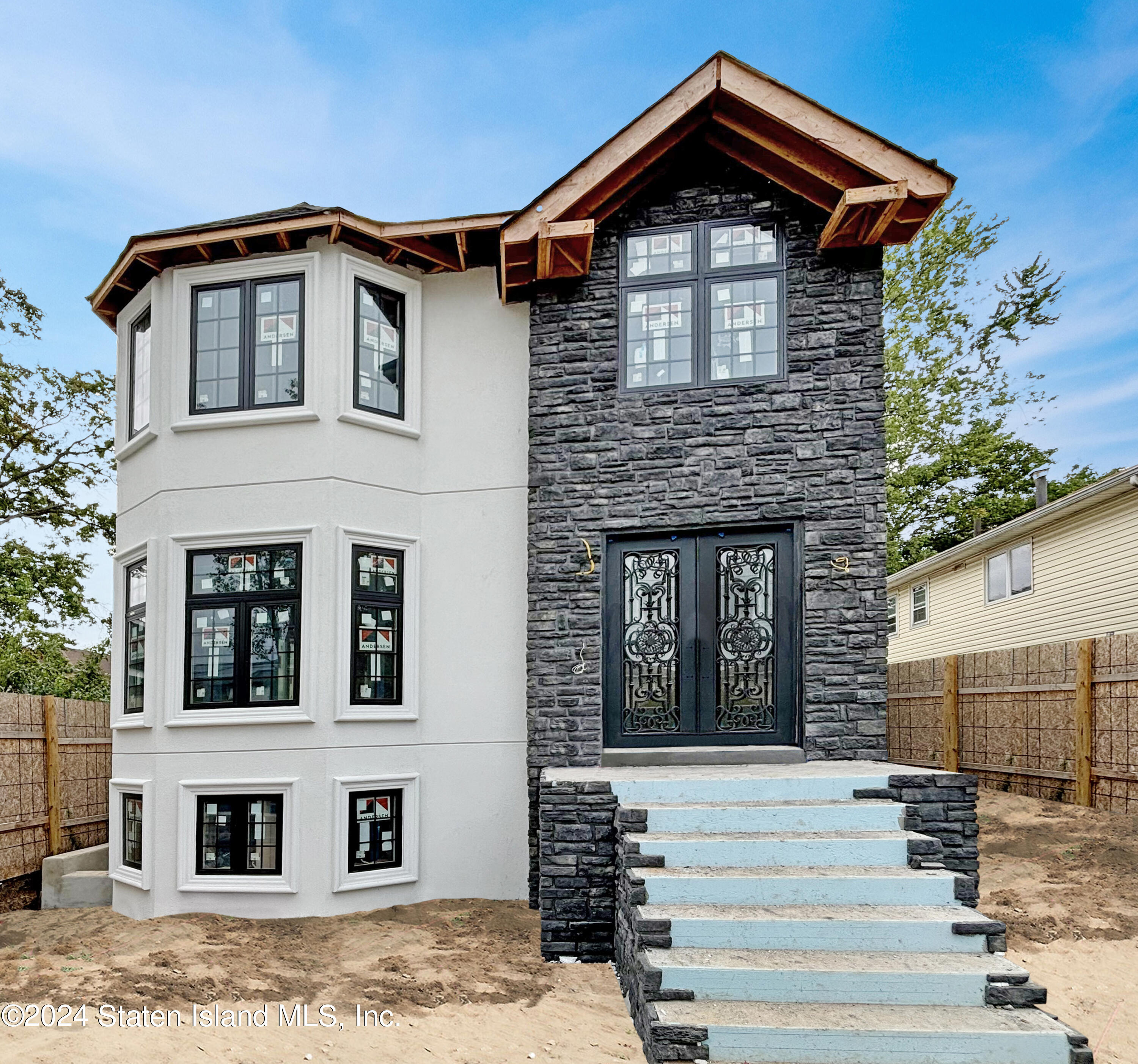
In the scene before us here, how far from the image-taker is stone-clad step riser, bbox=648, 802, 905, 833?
5930mm

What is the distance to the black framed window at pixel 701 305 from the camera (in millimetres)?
7992

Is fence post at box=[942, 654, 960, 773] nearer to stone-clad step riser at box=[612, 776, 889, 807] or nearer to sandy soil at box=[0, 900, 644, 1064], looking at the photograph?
stone-clad step riser at box=[612, 776, 889, 807]

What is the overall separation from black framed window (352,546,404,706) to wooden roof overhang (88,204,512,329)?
2761mm

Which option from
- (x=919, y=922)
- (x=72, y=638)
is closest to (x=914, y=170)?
(x=919, y=922)

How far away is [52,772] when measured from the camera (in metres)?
8.96

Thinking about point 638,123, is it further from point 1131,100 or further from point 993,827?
point 1131,100

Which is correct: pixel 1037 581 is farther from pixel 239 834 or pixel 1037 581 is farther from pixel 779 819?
pixel 239 834

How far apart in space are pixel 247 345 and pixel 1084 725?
8.86 m

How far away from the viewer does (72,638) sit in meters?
15.3

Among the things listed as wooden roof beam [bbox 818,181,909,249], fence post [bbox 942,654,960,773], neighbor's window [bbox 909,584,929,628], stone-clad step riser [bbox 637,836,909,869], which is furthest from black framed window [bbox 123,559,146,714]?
neighbor's window [bbox 909,584,929,628]

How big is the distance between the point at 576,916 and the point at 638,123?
20.4 feet

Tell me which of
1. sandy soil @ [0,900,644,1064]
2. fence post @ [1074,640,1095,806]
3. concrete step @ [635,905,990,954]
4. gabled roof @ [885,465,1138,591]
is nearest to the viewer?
sandy soil @ [0,900,644,1064]

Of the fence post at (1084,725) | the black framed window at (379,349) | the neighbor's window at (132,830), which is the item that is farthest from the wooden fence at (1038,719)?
the neighbor's window at (132,830)

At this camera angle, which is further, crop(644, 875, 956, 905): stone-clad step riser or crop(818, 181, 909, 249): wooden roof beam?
crop(818, 181, 909, 249): wooden roof beam
